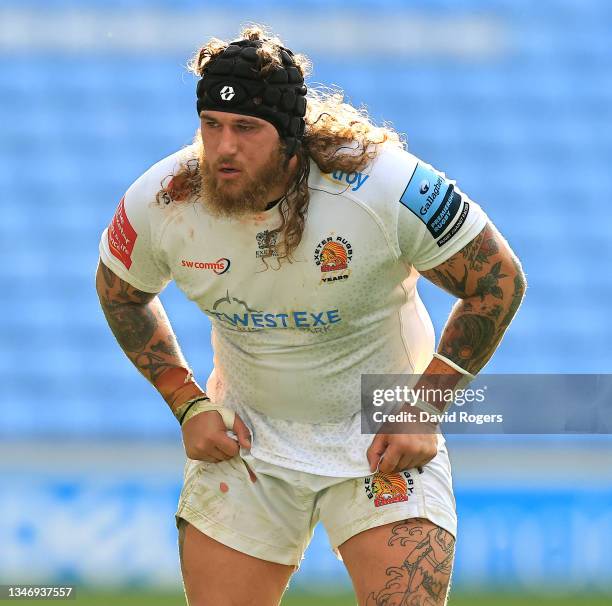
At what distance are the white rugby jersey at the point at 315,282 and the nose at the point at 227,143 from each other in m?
0.20

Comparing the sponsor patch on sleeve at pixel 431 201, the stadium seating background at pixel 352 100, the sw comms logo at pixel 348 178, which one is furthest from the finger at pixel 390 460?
the stadium seating background at pixel 352 100

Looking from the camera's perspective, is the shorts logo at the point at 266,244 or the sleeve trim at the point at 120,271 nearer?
the shorts logo at the point at 266,244

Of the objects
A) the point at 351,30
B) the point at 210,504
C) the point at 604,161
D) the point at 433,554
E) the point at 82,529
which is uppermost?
the point at 351,30

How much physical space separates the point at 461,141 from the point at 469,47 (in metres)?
0.94

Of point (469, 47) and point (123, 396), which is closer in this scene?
point (123, 396)

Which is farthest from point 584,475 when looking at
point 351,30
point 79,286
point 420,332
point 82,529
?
point 351,30

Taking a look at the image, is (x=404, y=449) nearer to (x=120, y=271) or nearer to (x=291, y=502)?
(x=291, y=502)

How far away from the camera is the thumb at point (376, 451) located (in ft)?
12.2

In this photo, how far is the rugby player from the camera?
12.0 ft

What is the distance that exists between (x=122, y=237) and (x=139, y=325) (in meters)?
0.33

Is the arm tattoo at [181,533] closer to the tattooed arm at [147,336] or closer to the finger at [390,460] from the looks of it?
the tattooed arm at [147,336]

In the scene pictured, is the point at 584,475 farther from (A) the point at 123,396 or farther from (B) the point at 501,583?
(A) the point at 123,396

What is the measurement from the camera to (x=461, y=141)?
9.68 metres

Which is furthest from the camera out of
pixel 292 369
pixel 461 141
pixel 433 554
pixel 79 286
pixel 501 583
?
pixel 461 141
